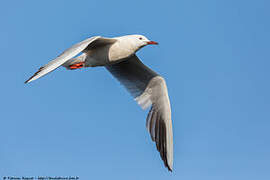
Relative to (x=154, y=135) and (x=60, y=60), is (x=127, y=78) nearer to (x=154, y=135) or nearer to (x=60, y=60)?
(x=154, y=135)

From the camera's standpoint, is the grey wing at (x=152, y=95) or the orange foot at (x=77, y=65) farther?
the grey wing at (x=152, y=95)

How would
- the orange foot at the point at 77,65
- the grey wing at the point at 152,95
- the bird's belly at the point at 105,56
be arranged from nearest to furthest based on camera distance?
the bird's belly at the point at 105,56 < the orange foot at the point at 77,65 < the grey wing at the point at 152,95

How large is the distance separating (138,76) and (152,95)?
657 mm

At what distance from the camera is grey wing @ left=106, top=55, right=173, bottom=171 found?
Result: 10.0 m

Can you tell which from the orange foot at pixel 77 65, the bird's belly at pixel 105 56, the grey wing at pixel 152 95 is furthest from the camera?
the grey wing at pixel 152 95

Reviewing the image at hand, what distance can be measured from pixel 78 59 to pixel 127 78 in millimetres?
1782

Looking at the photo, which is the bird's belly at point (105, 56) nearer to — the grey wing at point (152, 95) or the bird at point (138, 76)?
the bird at point (138, 76)

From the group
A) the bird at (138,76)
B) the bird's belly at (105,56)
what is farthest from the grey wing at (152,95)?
the bird's belly at (105,56)

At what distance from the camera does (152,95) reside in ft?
34.5

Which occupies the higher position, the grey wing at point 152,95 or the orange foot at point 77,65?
the orange foot at point 77,65

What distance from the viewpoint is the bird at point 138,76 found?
9125 mm

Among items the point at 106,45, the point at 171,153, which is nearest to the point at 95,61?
the point at 106,45

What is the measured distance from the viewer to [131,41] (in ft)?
30.0

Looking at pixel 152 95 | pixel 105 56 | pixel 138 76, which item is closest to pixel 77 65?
pixel 105 56
